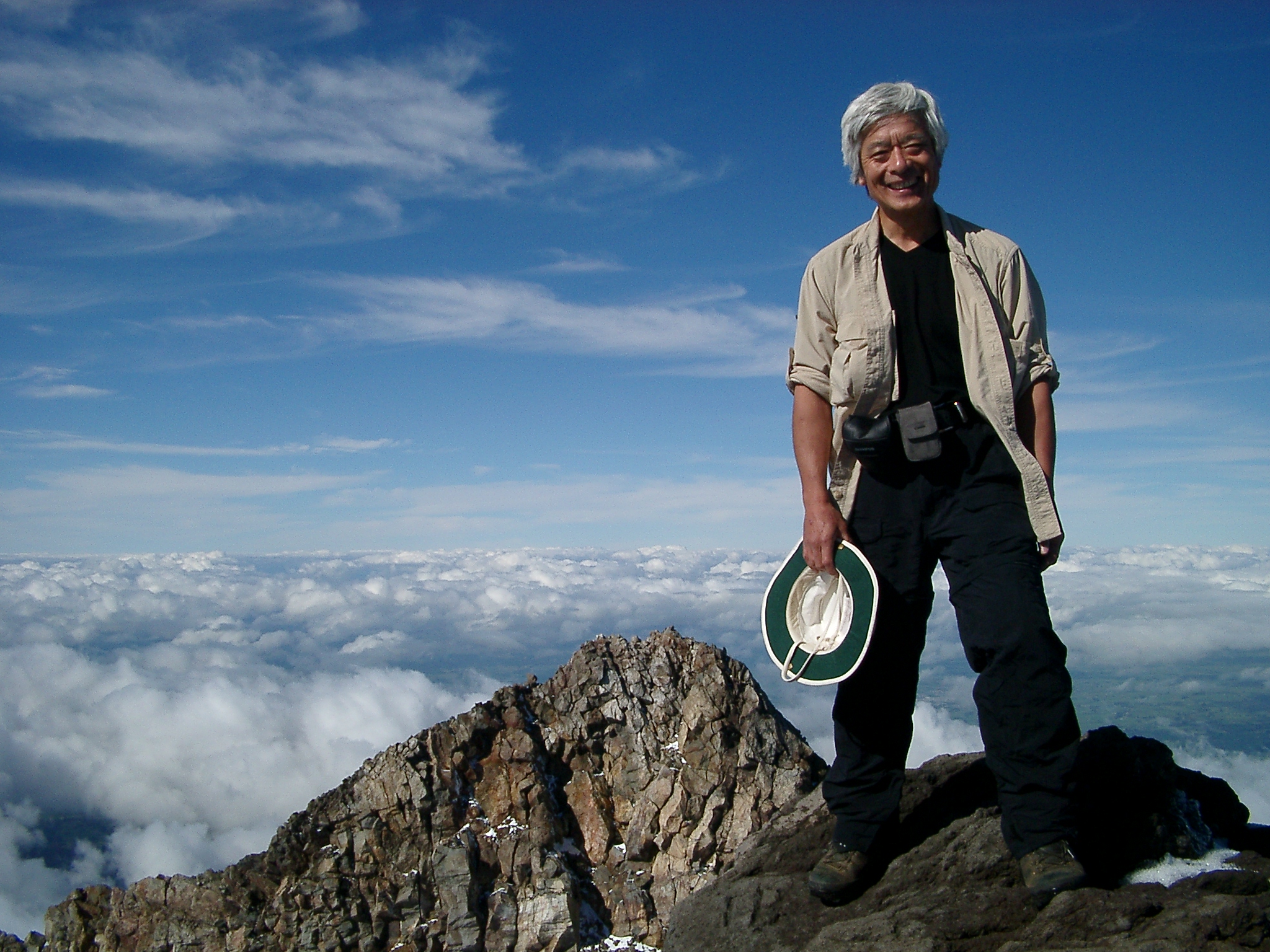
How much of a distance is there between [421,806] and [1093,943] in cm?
6697

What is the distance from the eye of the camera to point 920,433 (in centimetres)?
506

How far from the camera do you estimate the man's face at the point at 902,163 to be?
512 centimetres

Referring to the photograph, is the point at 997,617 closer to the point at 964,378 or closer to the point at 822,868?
the point at 964,378

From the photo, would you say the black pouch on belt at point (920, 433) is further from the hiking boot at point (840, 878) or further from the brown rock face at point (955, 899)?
the hiking boot at point (840, 878)

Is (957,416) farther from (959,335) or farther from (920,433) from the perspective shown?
(959,335)

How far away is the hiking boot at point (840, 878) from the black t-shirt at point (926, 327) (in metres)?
3.20

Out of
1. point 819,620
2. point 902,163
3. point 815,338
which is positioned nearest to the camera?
point 902,163

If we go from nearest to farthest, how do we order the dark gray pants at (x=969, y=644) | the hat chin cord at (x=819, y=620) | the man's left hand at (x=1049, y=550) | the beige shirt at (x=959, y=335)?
the dark gray pants at (x=969, y=644), the man's left hand at (x=1049, y=550), the beige shirt at (x=959, y=335), the hat chin cord at (x=819, y=620)

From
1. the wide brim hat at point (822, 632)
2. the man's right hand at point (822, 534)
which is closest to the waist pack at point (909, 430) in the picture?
the man's right hand at point (822, 534)

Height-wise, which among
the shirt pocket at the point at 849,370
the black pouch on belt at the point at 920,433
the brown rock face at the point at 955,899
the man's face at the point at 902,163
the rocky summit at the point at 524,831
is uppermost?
the man's face at the point at 902,163

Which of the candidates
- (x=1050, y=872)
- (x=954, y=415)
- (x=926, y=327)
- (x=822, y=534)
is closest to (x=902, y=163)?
(x=926, y=327)

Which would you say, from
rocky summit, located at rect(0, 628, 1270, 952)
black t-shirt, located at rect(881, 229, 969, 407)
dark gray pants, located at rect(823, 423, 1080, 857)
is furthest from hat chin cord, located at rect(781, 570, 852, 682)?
rocky summit, located at rect(0, 628, 1270, 952)

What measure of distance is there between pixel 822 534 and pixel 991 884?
8.18 ft

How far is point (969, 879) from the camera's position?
17.1 feet
